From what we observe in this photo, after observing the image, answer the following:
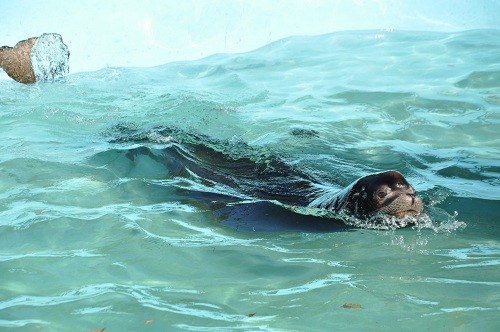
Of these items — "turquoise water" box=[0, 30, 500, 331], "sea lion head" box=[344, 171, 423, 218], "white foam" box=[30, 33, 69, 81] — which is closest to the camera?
"turquoise water" box=[0, 30, 500, 331]

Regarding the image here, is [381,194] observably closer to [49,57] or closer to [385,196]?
[385,196]

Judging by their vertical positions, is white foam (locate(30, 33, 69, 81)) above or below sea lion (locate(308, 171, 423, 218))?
above

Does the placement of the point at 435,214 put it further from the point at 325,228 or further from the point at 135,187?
the point at 135,187

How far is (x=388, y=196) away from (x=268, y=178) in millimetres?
1877

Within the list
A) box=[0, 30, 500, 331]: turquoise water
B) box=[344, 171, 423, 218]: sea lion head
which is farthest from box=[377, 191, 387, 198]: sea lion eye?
box=[0, 30, 500, 331]: turquoise water

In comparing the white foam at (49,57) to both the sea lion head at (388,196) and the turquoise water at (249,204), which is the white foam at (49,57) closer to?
the turquoise water at (249,204)

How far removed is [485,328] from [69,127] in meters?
6.71

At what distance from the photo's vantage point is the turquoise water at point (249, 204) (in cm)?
405

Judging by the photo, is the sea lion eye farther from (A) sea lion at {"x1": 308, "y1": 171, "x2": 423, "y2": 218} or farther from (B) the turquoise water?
(B) the turquoise water

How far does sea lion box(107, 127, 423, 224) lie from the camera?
5227 millimetres

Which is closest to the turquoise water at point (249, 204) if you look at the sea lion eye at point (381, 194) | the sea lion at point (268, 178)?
the sea lion at point (268, 178)

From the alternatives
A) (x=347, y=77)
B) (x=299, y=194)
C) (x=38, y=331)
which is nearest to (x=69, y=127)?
(x=299, y=194)

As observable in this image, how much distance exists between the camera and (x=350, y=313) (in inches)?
155

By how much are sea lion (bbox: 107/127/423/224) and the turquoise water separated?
0.10m
